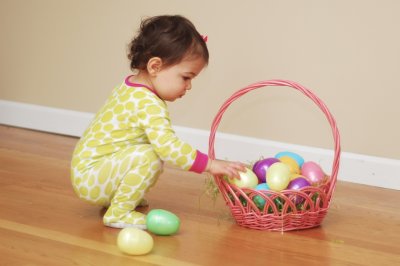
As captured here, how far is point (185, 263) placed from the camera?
166 centimetres

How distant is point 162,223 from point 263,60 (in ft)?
3.83

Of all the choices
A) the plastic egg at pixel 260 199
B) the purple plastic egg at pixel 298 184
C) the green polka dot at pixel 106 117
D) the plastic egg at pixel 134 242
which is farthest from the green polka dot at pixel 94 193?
the purple plastic egg at pixel 298 184

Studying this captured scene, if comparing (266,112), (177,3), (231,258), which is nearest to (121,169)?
(231,258)

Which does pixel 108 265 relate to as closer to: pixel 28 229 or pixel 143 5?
pixel 28 229

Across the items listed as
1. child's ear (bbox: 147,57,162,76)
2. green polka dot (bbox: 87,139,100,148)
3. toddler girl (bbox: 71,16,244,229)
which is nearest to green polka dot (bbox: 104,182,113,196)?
toddler girl (bbox: 71,16,244,229)

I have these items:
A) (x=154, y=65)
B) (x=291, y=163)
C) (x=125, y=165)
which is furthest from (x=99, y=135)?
(x=291, y=163)

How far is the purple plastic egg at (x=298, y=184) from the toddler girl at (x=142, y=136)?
15 centimetres

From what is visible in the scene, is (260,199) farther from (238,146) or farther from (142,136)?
(238,146)

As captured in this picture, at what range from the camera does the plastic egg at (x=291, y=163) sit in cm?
210

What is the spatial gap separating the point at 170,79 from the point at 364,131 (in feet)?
3.34

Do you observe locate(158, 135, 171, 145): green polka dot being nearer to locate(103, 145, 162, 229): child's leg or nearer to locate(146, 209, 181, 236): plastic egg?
locate(103, 145, 162, 229): child's leg

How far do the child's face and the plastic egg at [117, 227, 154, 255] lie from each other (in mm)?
491

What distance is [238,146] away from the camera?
2912mm

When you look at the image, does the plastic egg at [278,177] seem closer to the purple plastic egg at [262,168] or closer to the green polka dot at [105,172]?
the purple plastic egg at [262,168]
